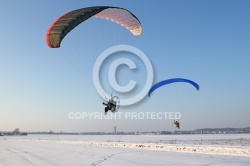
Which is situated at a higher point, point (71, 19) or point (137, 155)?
point (71, 19)

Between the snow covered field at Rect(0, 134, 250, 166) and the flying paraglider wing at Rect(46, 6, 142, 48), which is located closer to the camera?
the snow covered field at Rect(0, 134, 250, 166)

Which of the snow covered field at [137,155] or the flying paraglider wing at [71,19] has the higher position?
the flying paraglider wing at [71,19]

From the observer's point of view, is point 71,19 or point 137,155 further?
point 137,155

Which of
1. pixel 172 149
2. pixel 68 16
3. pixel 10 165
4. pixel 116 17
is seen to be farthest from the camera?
pixel 172 149

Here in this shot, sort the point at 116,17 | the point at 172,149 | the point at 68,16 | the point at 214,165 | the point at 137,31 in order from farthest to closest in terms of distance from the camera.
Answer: the point at 172,149 < the point at 137,31 < the point at 116,17 < the point at 68,16 < the point at 214,165

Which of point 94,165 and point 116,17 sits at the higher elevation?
point 116,17

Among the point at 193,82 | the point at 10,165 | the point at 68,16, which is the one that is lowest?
the point at 10,165

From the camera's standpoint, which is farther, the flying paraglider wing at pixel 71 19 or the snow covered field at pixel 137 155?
the flying paraglider wing at pixel 71 19

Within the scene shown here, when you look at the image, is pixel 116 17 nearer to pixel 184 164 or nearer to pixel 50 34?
pixel 50 34

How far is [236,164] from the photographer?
549 inches

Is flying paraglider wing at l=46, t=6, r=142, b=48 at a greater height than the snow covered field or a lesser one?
greater

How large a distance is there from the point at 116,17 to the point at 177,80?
9002 millimetres

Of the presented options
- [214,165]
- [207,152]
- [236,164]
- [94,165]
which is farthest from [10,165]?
[207,152]

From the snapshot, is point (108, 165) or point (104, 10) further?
point (104, 10)
